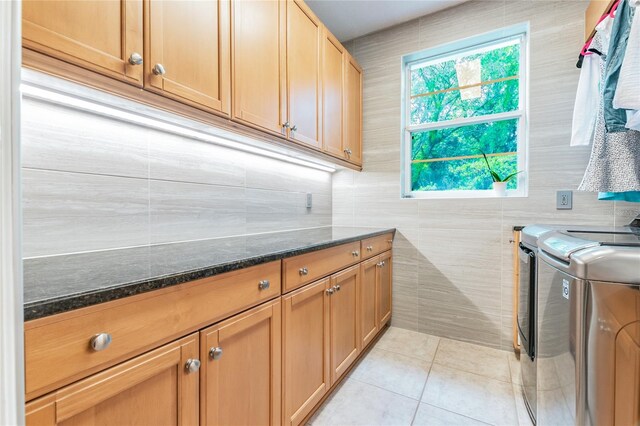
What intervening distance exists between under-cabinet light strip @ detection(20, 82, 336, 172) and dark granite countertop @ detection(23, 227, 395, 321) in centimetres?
48

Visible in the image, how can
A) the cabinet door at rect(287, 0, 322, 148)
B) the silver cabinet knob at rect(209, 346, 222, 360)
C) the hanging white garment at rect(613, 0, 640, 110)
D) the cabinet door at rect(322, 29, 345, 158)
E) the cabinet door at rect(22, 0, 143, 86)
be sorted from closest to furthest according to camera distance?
the cabinet door at rect(22, 0, 143, 86), the silver cabinet knob at rect(209, 346, 222, 360), the hanging white garment at rect(613, 0, 640, 110), the cabinet door at rect(287, 0, 322, 148), the cabinet door at rect(322, 29, 345, 158)

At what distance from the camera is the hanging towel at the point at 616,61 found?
128 cm

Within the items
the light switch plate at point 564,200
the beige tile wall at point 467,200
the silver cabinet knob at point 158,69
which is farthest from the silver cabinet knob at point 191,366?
the light switch plate at point 564,200

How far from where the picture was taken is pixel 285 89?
1645 millimetres

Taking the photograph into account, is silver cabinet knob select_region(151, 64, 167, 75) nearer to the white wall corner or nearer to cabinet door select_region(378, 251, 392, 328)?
the white wall corner

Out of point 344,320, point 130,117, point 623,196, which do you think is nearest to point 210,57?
point 130,117

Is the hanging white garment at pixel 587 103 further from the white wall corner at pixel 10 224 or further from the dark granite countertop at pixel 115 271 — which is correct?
the white wall corner at pixel 10 224

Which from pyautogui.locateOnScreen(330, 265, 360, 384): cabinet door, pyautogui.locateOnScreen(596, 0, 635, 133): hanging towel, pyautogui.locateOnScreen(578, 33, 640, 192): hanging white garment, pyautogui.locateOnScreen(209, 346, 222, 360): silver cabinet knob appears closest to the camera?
pyautogui.locateOnScreen(209, 346, 222, 360): silver cabinet knob

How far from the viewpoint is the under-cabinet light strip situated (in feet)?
3.17

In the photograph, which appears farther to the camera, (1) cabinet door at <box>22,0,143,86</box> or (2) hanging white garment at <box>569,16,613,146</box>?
(2) hanging white garment at <box>569,16,613,146</box>

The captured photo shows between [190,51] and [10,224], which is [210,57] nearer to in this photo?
[190,51]

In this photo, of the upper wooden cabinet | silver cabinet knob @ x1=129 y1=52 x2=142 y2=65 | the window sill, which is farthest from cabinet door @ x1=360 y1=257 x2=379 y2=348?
silver cabinet knob @ x1=129 y1=52 x2=142 y2=65

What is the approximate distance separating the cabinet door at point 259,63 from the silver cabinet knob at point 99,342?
1003mm

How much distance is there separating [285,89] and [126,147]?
2.79ft
